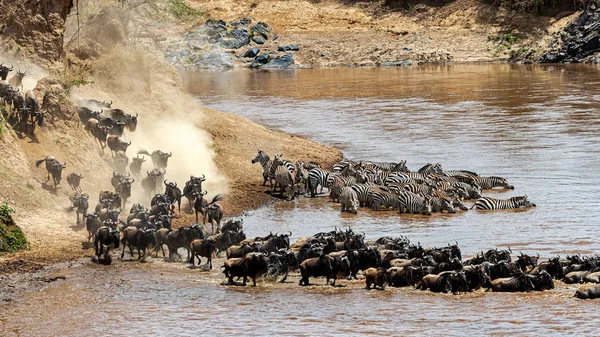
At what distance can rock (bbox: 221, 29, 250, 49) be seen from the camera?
8806 centimetres

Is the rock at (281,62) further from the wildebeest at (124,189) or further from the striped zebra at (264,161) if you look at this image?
the wildebeest at (124,189)

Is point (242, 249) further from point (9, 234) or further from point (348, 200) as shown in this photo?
point (348, 200)

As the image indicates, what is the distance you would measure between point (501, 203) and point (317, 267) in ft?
32.8

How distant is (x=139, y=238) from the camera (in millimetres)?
19547

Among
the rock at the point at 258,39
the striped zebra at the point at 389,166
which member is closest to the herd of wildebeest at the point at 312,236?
the striped zebra at the point at 389,166

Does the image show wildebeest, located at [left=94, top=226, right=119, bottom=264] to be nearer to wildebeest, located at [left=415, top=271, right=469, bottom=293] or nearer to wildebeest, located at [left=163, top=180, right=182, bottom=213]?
wildebeest, located at [left=163, top=180, right=182, bottom=213]

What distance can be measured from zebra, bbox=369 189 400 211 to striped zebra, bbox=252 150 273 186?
3832 millimetres

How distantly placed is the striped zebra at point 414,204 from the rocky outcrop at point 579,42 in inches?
1976

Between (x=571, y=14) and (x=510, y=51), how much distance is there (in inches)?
251

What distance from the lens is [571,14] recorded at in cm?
7844

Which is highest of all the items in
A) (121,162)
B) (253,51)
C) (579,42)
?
(253,51)

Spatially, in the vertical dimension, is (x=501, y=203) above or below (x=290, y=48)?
below

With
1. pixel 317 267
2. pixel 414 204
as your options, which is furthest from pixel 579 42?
pixel 317 267

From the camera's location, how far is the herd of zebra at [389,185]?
26.0 metres
